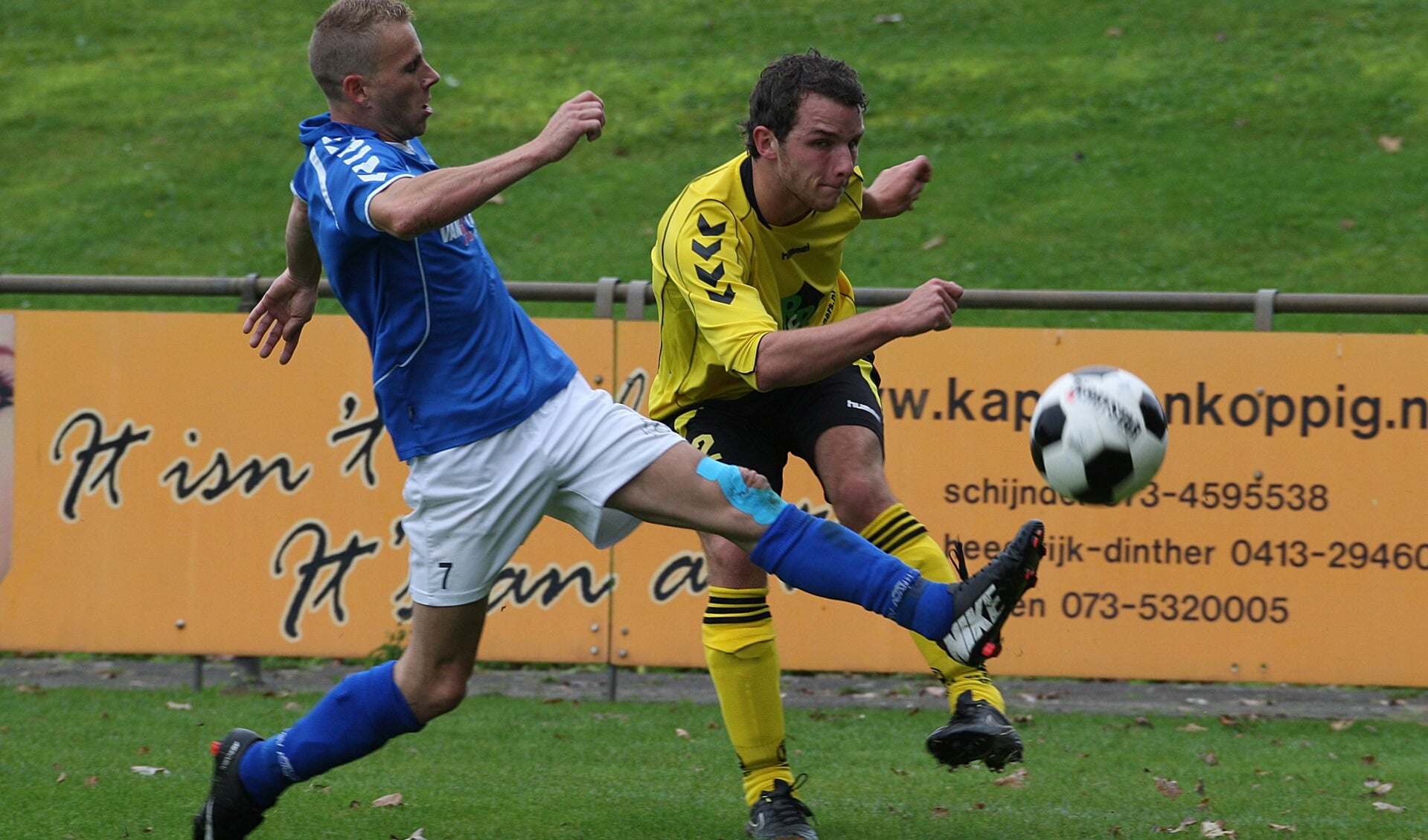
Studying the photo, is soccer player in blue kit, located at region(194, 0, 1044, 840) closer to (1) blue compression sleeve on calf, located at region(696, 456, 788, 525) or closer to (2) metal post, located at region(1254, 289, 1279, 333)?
(1) blue compression sleeve on calf, located at region(696, 456, 788, 525)

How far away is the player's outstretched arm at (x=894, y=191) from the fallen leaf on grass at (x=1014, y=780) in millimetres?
2003

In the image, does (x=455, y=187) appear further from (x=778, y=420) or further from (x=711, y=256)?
(x=778, y=420)

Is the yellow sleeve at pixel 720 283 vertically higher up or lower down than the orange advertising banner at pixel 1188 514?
higher up

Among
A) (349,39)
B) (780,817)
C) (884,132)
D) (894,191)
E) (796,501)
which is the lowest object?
(780,817)

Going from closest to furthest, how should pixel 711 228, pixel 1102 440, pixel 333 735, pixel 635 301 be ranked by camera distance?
pixel 333 735
pixel 1102 440
pixel 711 228
pixel 635 301

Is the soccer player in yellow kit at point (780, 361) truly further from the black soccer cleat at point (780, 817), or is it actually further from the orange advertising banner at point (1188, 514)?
the orange advertising banner at point (1188, 514)

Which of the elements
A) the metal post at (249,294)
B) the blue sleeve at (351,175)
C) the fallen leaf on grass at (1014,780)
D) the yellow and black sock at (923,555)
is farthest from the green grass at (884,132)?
the blue sleeve at (351,175)

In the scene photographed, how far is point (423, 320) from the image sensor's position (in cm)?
386

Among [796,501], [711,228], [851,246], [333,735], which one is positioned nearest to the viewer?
[333,735]

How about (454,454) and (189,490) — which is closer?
(454,454)

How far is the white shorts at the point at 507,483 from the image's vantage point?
3869mm

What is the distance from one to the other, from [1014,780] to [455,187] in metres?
3.10

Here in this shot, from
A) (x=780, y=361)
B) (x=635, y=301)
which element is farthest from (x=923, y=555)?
(x=635, y=301)

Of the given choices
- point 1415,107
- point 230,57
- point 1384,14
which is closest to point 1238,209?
point 1415,107
